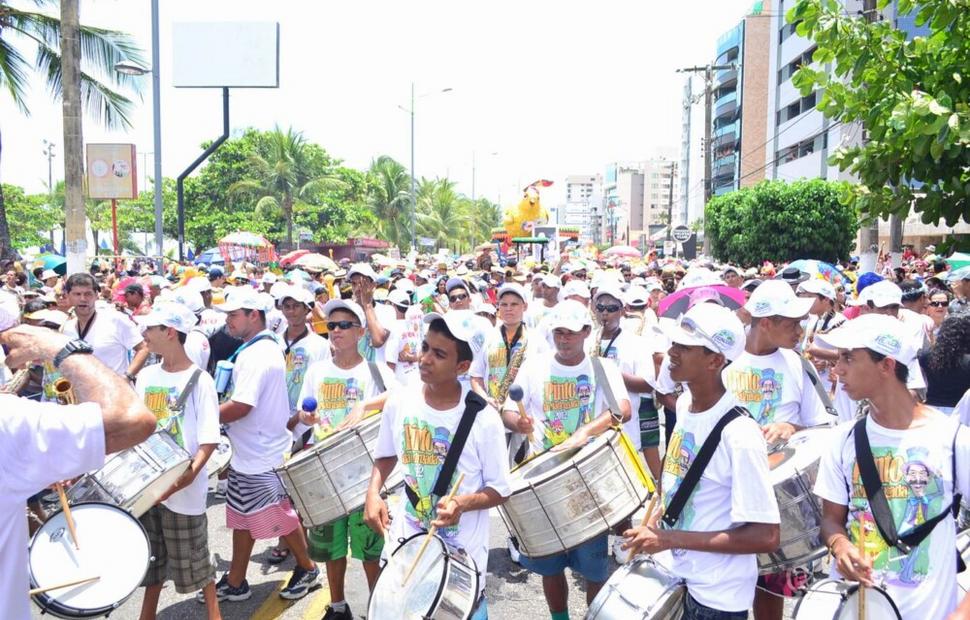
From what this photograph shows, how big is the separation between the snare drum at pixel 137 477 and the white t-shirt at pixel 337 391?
1.02 m

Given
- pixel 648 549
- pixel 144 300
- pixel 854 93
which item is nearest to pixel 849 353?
pixel 648 549

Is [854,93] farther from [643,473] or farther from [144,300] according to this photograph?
[144,300]

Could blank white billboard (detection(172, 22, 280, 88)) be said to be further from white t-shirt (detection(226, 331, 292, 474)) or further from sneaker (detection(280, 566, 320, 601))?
sneaker (detection(280, 566, 320, 601))

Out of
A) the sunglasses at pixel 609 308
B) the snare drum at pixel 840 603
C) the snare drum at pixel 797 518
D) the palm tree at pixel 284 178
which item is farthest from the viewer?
the palm tree at pixel 284 178

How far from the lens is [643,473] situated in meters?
4.29

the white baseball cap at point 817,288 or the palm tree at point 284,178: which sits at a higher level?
the palm tree at point 284,178

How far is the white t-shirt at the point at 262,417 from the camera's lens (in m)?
5.49

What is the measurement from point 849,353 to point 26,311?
790 cm

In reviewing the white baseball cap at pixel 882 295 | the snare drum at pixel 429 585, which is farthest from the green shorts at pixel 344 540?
the white baseball cap at pixel 882 295

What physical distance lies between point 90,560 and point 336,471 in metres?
1.67

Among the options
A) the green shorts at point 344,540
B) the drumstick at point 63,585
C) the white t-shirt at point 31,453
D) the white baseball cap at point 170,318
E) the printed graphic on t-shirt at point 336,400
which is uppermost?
the white baseball cap at point 170,318

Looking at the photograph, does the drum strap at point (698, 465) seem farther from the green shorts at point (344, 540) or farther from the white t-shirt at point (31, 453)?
the green shorts at point (344, 540)

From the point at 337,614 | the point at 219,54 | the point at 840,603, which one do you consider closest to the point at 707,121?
the point at 219,54

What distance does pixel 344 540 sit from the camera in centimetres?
521
